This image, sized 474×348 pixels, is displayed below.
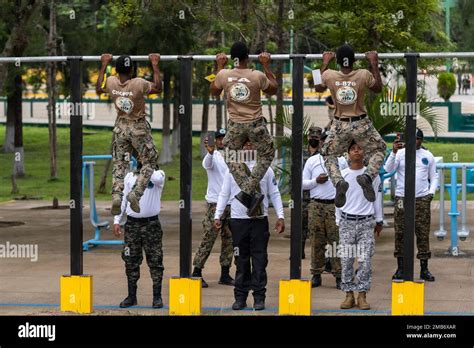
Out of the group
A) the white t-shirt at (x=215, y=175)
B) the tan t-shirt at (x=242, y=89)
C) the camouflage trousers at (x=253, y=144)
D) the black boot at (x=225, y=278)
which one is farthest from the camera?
the black boot at (x=225, y=278)

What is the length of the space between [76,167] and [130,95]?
1.05 meters

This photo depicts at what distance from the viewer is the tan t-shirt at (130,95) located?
39.7 ft

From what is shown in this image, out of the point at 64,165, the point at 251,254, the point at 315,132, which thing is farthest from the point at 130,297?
the point at 64,165

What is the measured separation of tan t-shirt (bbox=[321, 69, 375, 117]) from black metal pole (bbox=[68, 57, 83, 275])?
9.18 ft

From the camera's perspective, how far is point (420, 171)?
1431 cm

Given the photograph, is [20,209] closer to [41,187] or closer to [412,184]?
[41,187]

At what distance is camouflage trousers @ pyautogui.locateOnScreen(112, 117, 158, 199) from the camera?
12141mm

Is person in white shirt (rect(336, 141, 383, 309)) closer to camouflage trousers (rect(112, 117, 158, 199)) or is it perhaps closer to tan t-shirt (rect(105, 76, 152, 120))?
camouflage trousers (rect(112, 117, 158, 199))

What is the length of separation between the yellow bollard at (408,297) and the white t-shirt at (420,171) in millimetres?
2581

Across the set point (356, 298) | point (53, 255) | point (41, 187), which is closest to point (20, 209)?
point (41, 187)

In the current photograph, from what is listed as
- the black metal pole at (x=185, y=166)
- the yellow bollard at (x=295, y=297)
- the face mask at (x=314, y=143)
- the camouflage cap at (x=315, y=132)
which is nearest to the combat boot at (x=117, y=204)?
the black metal pole at (x=185, y=166)

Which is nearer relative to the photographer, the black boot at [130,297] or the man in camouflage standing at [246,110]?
the man in camouflage standing at [246,110]

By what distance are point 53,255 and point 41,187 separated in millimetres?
11832

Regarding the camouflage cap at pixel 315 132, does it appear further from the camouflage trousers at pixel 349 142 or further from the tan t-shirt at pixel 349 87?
the tan t-shirt at pixel 349 87
